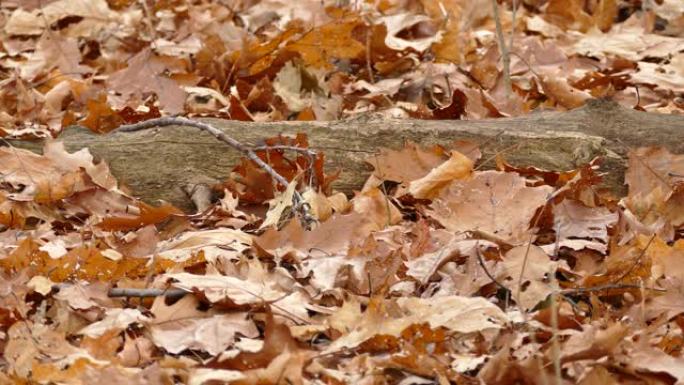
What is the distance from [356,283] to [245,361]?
58 centimetres

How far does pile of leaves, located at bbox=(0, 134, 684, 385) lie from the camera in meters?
2.22

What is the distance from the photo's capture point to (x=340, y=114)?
14.0ft

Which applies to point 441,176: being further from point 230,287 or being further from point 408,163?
point 230,287

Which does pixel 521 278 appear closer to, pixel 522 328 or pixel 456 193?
pixel 522 328

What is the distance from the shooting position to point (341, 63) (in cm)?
481

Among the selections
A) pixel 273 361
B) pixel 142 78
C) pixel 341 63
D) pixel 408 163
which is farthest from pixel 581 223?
pixel 142 78

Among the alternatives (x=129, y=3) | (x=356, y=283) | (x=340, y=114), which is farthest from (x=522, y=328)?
(x=129, y=3)

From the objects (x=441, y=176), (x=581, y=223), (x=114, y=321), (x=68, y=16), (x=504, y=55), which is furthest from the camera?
(x=68, y=16)

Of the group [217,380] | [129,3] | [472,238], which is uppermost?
[217,380]

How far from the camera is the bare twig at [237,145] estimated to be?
3059mm

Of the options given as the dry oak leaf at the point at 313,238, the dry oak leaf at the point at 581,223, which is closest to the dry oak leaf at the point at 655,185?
the dry oak leaf at the point at 581,223

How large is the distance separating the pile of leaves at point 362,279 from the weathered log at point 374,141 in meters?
0.09

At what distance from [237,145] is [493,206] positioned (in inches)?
36.5

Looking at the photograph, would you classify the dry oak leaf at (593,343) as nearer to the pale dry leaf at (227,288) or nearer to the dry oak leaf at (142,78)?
the pale dry leaf at (227,288)
